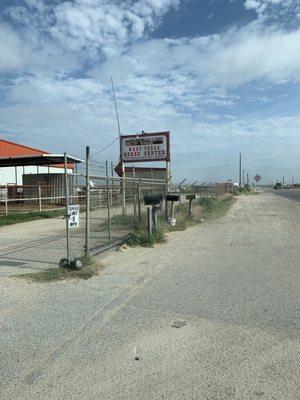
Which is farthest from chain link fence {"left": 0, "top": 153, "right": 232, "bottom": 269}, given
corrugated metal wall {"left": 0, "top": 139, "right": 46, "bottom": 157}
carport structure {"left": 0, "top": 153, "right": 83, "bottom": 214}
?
corrugated metal wall {"left": 0, "top": 139, "right": 46, "bottom": 157}

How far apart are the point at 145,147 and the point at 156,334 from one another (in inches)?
672

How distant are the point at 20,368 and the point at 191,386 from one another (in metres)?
1.62

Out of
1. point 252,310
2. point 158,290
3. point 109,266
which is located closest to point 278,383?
point 252,310

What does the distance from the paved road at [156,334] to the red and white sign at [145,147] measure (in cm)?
1241

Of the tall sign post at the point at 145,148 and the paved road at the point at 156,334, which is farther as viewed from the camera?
the tall sign post at the point at 145,148

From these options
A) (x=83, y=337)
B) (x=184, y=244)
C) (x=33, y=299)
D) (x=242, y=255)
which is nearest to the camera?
(x=83, y=337)

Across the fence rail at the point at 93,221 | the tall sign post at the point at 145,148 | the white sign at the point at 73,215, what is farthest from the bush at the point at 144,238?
the tall sign post at the point at 145,148

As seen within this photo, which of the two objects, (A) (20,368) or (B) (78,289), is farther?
(B) (78,289)

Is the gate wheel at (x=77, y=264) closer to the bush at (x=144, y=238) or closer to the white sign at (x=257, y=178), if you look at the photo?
the bush at (x=144, y=238)

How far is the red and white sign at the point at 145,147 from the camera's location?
69.4ft

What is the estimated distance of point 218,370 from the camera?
4234 millimetres

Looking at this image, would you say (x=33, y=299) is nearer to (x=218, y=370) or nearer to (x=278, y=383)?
(x=218, y=370)

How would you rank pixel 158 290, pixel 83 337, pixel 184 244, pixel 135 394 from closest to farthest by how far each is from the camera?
pixel 135 394 < pixel 83 337 < pixel 158 290 < pixel 184 244

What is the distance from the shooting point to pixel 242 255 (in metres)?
10.6
